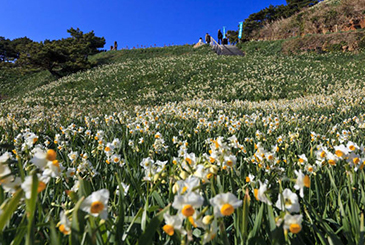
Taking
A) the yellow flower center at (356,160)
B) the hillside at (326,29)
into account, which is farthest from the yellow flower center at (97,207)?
the hillside at (326,29)

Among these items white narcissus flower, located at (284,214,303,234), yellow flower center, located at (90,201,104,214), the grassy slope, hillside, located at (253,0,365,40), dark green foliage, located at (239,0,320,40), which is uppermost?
dark green foliage, located at (239,0,320,40)

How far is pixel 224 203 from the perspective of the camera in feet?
2.47

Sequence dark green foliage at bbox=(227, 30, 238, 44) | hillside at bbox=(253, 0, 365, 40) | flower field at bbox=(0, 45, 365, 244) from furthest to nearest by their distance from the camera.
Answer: dark green foliage at bbox=(227, 30, 238, 44) < hillside at bbox=(253, 0, 365, 40) < flower field at bbox=(0, 45, 365, 244)

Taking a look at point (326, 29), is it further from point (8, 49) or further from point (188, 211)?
point (8, 49)

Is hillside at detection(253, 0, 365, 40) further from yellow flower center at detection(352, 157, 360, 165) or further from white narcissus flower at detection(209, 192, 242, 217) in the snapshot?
white narcissus flower at detection(209, 192, 242, 217)

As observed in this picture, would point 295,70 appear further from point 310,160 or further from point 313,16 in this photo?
point 313,16

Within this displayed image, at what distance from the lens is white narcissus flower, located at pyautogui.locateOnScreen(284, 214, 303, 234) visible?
0.78m

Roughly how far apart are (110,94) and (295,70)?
12372mm

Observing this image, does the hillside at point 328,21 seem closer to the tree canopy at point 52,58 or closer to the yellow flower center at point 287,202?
the tree canopy at point 52,58

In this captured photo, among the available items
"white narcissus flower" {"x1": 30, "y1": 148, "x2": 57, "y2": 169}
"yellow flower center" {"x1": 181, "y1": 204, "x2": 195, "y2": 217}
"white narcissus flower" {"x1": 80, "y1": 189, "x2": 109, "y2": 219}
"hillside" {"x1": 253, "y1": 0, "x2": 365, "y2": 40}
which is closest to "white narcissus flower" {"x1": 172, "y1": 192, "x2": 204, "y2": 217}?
"yellow flower center" {"x1": 181, "y1": 204, "x2": 195, "y2": 217}

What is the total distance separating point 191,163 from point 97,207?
588 mm

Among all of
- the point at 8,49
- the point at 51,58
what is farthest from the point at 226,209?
the point at 8,49

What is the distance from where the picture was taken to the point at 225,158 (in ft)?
4.17

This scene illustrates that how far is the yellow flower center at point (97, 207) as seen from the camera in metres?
0.72
